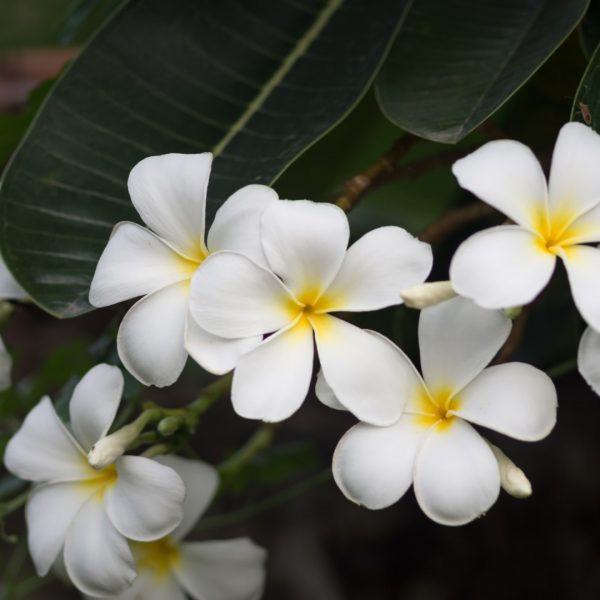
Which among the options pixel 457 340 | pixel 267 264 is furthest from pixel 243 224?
pixel 457 340

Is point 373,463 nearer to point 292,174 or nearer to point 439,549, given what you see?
point 292,174

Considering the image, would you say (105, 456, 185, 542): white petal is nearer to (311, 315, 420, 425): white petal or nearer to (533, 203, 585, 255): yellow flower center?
(311, 315, 420, 425): white petal

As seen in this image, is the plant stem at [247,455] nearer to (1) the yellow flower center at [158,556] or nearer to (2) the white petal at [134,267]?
(1) the yellow flower center at [158,556]

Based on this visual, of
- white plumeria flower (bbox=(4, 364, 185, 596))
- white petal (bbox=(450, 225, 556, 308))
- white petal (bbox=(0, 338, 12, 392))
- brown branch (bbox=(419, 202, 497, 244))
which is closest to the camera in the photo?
white petal (bbox=(450, 225, 556, 308))

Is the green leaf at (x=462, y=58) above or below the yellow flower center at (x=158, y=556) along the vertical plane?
above

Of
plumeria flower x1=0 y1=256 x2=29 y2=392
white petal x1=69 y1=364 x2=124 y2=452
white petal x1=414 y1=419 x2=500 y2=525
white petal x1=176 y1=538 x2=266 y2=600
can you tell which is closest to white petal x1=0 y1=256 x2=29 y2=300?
plumeria flower x1=0 y1=256 x2=29 y2=392

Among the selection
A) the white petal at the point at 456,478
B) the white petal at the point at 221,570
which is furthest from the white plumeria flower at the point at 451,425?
the white petal at the point at 221,570

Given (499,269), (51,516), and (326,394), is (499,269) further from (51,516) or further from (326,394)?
(51,516)
